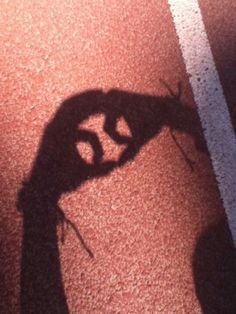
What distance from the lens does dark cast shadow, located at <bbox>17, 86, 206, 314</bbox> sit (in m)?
2.38

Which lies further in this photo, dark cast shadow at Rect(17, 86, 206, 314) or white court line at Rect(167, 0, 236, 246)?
white court line at Rect(167, 0, 236, 246)

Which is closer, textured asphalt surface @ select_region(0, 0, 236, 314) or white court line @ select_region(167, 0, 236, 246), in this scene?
textured asphalt surface @ select_region(0, 0, 236, 314)

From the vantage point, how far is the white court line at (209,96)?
2.55m

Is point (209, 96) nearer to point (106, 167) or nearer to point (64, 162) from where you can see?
point (106, 167)

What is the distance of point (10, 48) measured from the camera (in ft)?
8.89

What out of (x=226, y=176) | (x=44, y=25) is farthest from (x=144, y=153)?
(x=44, y=25)

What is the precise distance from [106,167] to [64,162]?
22 centimetres

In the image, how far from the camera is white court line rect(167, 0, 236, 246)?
2.55 meters

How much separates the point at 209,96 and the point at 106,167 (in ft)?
2.27

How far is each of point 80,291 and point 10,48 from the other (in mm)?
1367

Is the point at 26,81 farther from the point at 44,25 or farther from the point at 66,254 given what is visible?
the point at 66,254

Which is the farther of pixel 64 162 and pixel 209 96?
pixel 209 96

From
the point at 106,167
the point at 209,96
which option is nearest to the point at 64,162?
the point at 106,167

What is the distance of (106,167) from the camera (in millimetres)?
2541
